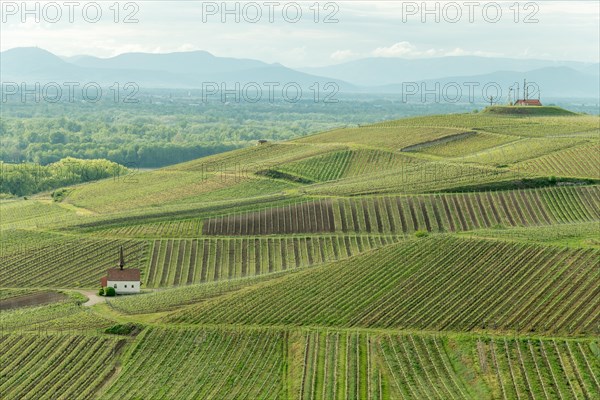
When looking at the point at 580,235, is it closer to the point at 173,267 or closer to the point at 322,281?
the point at 322,281

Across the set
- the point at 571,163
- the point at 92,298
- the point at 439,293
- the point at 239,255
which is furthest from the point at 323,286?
the point at 571,163

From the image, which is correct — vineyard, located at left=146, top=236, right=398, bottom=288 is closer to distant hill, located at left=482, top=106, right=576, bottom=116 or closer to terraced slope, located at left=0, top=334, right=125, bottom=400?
terraced slope, located at left=0, top=334, right=125, bottom=400

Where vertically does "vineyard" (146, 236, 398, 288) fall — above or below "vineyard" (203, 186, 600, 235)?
below

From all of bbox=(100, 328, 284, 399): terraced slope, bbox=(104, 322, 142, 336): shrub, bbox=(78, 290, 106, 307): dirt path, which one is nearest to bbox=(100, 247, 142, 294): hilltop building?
bbox=(78, 290, 106, 307): dirt path

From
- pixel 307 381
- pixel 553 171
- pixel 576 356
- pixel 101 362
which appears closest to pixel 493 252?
pixel 576 356

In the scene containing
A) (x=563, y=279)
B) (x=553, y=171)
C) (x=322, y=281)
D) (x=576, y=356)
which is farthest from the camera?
(x=553, y=171)
